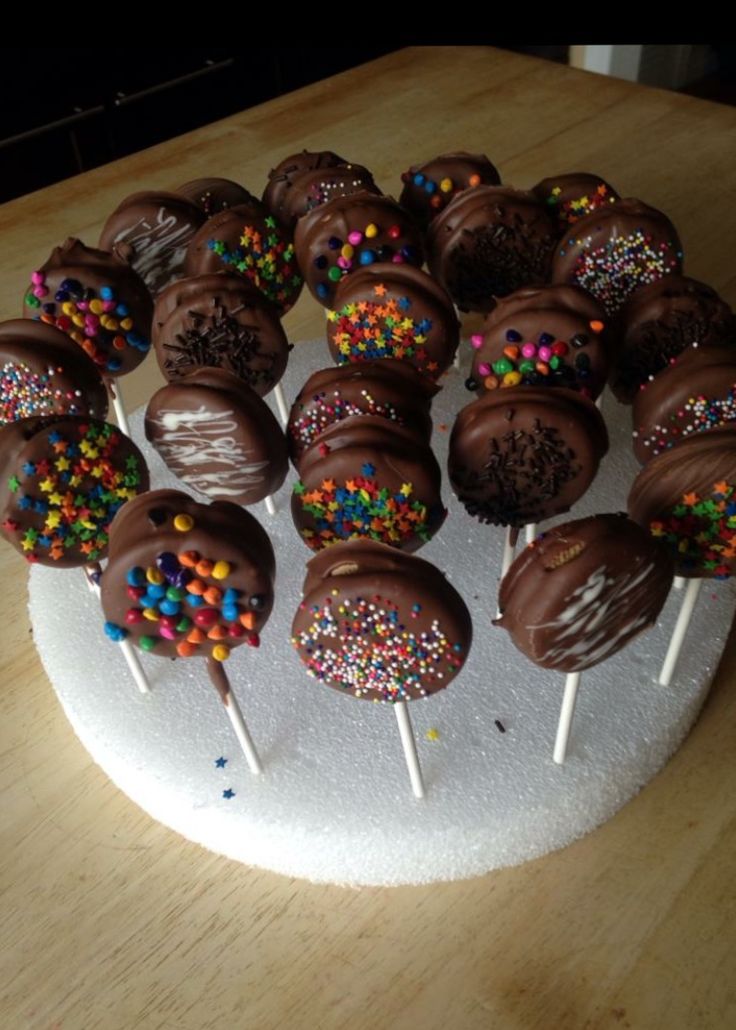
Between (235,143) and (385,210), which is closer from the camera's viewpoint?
(385,210)

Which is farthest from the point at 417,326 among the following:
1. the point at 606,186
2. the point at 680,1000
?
the point at 680,1000

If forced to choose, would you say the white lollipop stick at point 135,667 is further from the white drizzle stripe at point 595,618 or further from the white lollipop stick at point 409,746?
the white drizzle stripe at point 595,618

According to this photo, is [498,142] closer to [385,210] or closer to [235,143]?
[235,143]

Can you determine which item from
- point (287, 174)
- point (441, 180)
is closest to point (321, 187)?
point (287, 174)

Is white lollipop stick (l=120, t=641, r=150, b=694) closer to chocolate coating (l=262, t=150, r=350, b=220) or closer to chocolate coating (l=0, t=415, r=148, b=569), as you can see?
chocolate coating (l=0, t=415, r=148, b=569)

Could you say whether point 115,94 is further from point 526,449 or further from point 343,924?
point 343,924

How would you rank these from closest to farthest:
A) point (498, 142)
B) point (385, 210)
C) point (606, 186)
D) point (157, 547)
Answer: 1. point (157, 547)
2. point (385, 210)
3. point (606, 186)
4. point (498, 142)

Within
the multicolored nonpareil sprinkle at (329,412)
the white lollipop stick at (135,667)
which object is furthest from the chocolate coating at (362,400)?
the white lollipop stick at (135,667)
